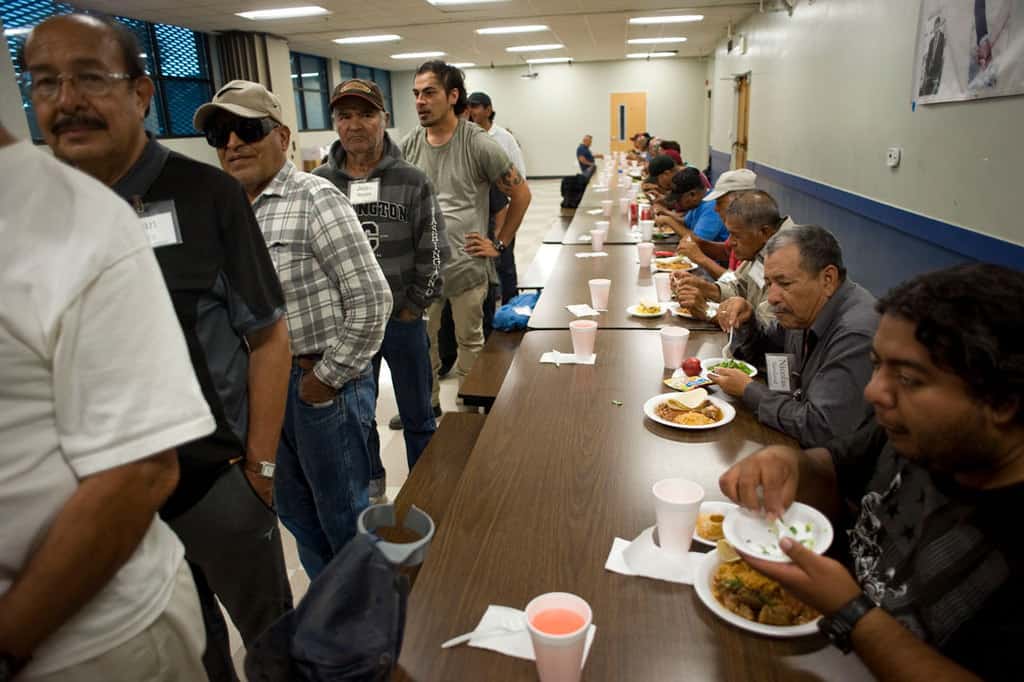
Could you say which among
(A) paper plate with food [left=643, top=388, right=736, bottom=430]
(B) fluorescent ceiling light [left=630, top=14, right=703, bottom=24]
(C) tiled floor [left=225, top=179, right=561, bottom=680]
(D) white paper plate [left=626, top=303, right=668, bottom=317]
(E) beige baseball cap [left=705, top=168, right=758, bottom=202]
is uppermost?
(B) fluorescent ceiling light [left=630, top=14, right=703, bottom=24]

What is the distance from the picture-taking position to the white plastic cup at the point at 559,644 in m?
0.85

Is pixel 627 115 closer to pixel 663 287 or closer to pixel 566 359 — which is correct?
pixel 663 287

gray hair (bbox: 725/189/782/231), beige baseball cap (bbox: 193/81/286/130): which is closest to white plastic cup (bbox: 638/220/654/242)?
gray hair (bbox: 725/189/782/231)

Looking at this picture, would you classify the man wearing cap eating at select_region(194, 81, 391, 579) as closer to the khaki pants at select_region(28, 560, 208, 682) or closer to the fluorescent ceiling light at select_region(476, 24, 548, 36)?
the khaki pants at select_region(28, 560, 208, 682)

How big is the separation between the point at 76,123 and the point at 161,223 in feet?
0.72

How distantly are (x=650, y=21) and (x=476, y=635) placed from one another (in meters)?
11.6

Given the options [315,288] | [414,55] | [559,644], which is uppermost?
[414,55]

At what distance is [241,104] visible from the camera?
1785 mm

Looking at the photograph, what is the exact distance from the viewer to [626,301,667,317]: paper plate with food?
2.82m

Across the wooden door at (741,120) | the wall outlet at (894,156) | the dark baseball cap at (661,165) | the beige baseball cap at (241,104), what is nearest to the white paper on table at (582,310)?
the beige baseball cap at (241,104)

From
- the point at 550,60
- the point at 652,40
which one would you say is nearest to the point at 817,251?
the point at 652,40

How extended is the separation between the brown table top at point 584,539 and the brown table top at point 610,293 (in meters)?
0.67

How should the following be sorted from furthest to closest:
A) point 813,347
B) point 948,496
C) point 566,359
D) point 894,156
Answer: point 894,156 → point 566,359 → point 813,347 → point 948,496

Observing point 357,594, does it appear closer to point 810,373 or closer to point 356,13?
point 810,373
